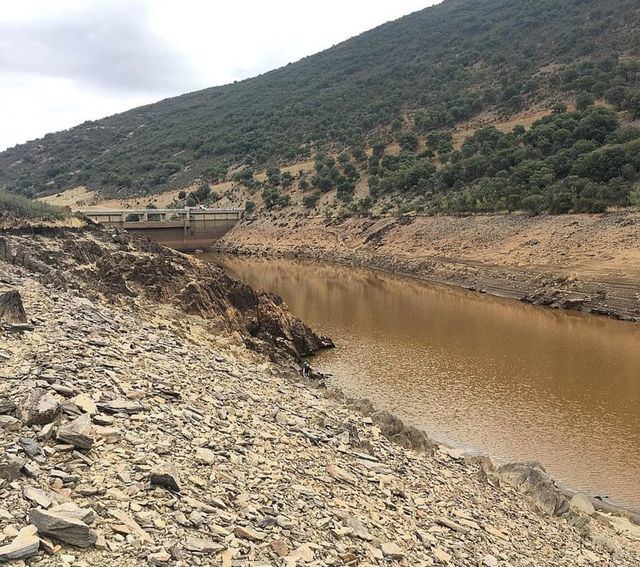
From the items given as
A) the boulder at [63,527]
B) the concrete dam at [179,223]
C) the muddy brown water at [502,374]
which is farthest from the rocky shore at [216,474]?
the concrete dam at [179,223]

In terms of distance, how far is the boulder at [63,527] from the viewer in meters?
5.50

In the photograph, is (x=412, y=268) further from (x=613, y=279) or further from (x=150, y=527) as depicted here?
(x=150, y=527)

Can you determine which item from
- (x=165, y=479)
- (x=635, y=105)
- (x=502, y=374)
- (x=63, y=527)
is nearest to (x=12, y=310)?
(x=165, y=479)

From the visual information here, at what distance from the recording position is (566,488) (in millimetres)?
14609

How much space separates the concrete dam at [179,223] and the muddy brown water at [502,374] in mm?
44277

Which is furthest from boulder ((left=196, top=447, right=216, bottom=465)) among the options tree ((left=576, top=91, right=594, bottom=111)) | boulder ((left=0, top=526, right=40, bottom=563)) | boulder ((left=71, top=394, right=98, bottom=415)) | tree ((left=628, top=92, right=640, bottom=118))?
tree ((left=576, top=91, right=594, bottom=111))

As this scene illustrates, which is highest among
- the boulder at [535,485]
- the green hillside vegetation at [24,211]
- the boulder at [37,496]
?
the green hillside vegetation at [24,211]

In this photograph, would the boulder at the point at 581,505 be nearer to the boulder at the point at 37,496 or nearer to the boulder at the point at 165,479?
the boulder at the point at 165,479

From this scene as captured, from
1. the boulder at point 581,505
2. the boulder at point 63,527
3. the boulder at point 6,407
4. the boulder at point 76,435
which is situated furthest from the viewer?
the boulder at point 581,505

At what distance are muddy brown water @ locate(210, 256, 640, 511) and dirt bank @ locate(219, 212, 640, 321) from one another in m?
2.57

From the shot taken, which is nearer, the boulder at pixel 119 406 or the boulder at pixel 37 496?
the boulder at pixel 37 496

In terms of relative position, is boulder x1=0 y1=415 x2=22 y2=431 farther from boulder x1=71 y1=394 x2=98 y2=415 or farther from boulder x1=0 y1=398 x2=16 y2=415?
boulder x1=71 y1=394 x2=98 y2=415

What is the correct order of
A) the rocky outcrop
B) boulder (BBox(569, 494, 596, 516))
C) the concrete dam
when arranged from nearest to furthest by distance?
boulder (BBox(569, 494, 596, 516)) → the rocky outcrop → the concrete dam

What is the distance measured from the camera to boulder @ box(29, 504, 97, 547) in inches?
217
